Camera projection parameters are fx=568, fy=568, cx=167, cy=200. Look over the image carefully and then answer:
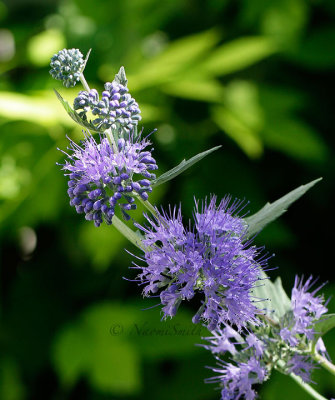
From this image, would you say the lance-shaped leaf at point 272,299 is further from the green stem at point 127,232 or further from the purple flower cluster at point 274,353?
the green stem at point 127,232

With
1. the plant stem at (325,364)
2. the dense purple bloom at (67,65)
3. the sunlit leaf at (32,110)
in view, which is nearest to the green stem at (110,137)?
the dense purple bloom at (67,65)

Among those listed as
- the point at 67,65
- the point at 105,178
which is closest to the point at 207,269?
the point at 105,178

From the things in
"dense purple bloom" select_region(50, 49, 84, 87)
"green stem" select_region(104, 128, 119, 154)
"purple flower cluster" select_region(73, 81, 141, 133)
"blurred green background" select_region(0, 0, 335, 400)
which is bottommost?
"blurred green background" select_region(0, 0, 335, 400)

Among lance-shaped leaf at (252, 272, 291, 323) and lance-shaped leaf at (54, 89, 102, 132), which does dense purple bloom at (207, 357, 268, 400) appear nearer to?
lance-shaped leaf at (252, 272, 291, 323)

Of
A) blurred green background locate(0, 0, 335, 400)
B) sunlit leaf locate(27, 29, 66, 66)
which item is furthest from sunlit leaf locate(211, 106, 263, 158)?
sunlit leaf locate(27, 29, 66, 66)

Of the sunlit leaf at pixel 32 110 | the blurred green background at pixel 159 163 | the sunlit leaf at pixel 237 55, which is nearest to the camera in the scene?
the sunlit leaf at pixel 32 110

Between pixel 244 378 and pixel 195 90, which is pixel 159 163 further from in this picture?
pixel 244 378
